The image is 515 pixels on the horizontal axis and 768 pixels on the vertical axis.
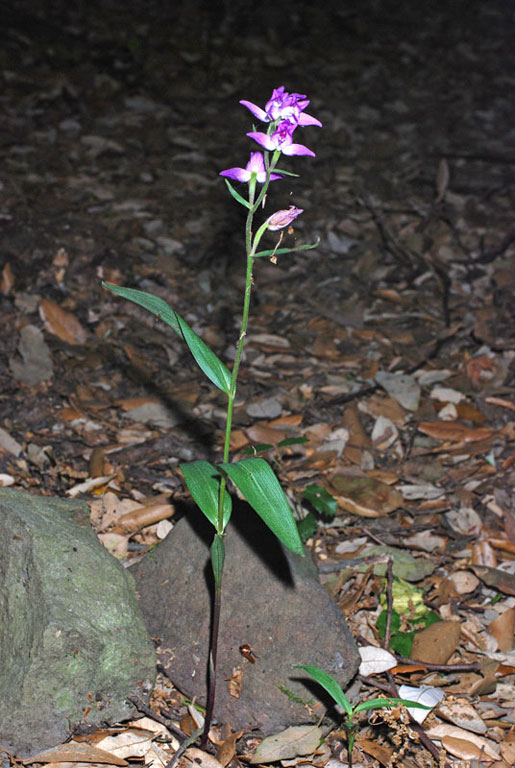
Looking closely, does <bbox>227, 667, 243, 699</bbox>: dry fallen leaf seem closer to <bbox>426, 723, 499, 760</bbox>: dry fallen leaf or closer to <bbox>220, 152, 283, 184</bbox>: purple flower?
<bbox>426, 723, 499, 760</bbox>: dry fallen leaf

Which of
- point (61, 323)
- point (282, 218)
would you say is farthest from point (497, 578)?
point (61, 323)

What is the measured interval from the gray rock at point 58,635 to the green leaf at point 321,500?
0.64 meters

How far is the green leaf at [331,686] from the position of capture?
1.40 meters

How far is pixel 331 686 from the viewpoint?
140 cm

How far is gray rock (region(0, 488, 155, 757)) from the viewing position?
4.61 ft

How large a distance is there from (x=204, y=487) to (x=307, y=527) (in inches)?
28.2

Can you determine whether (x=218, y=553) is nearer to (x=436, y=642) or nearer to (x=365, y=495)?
(x=436, y=642)

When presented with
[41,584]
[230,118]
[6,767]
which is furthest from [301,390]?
[230,118]

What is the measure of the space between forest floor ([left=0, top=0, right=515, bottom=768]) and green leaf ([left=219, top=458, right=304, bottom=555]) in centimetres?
48

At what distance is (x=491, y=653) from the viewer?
1783 mm

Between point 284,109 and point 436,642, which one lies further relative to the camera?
point 436,642

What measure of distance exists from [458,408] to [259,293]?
1.13 m

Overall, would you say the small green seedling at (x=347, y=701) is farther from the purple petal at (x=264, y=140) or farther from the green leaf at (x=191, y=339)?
the purple petal at (x=264, y=140)

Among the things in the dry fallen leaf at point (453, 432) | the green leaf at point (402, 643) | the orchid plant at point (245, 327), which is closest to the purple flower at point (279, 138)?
the orchid plant at point (245, 327)
